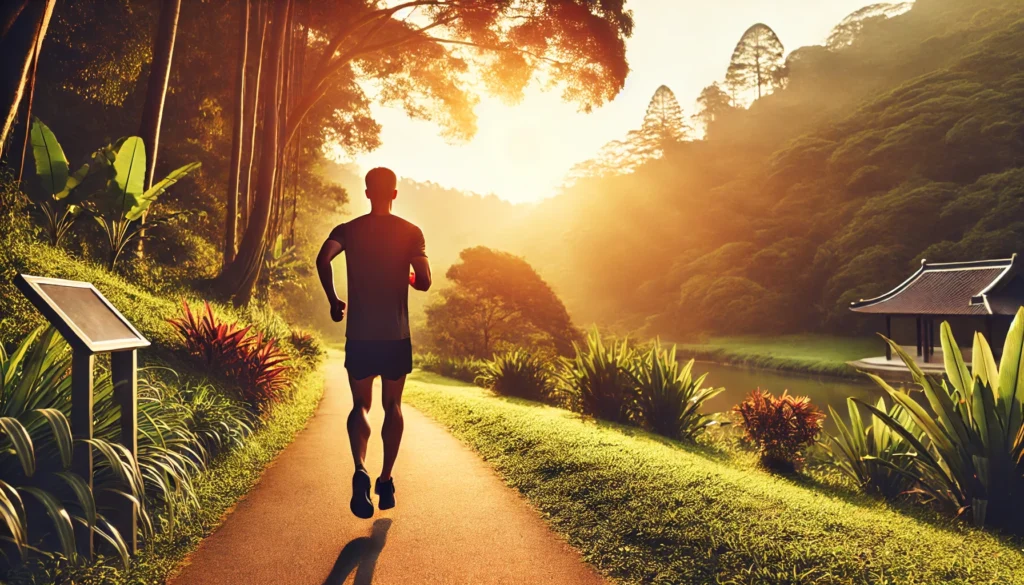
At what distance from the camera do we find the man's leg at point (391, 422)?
13.3 feet

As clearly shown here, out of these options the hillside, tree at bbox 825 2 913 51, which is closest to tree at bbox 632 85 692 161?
the hillside

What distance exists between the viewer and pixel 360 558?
341cm

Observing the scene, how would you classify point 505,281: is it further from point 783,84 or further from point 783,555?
point 783,84

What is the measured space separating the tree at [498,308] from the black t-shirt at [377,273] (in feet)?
64.2

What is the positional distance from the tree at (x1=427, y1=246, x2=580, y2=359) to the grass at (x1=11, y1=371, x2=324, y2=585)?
16.2 meters

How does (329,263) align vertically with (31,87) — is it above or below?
below

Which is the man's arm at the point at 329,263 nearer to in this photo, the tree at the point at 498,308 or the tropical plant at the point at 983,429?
the tropical plant at the point at 983,429

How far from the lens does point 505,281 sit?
78.7 ft

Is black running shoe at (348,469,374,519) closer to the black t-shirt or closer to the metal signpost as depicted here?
the black t-shirt

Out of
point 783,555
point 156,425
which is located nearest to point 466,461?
point 156,425

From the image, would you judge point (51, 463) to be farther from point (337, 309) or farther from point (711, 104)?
point (711, 104)

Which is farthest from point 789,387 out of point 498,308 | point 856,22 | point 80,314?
point 856,22

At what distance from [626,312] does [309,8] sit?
5141cm

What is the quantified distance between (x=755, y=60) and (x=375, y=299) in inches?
3694
